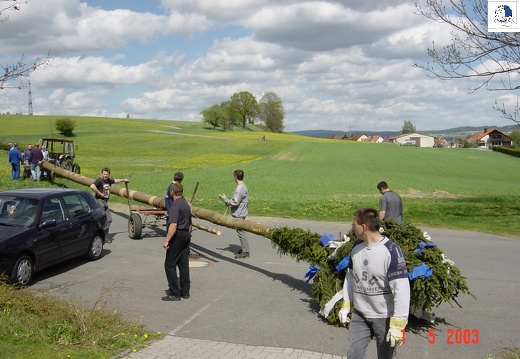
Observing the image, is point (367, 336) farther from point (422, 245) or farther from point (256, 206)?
point (256, 206)

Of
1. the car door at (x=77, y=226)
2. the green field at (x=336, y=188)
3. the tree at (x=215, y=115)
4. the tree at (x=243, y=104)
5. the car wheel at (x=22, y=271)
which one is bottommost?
the green field at (x=336, y=188)

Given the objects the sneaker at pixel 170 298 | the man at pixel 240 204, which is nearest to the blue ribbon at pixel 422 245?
the sneaker at pixel 170 298

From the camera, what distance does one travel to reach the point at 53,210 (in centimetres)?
966

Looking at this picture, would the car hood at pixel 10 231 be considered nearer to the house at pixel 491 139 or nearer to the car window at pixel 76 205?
the car window at pixel 76 205

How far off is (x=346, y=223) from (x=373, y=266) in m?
12.5

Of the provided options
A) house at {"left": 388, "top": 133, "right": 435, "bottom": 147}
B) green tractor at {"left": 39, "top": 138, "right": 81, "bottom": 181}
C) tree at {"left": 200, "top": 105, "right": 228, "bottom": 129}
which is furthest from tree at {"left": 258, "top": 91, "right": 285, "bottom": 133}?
green tractor at {"left": 39, "top": 138, "right": 81, "bottom": 181}

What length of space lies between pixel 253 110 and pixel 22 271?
127961mm

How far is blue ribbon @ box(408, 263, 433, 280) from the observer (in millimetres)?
6512

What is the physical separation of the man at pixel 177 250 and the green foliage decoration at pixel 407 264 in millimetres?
1553

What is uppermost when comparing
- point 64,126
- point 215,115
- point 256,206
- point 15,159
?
point 215,115

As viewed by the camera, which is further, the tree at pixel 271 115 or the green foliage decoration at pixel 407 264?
the tree at pixel 271 115

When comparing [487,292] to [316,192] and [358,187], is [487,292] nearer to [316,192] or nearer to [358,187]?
[316,192]

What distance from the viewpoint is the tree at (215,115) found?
118 meters
